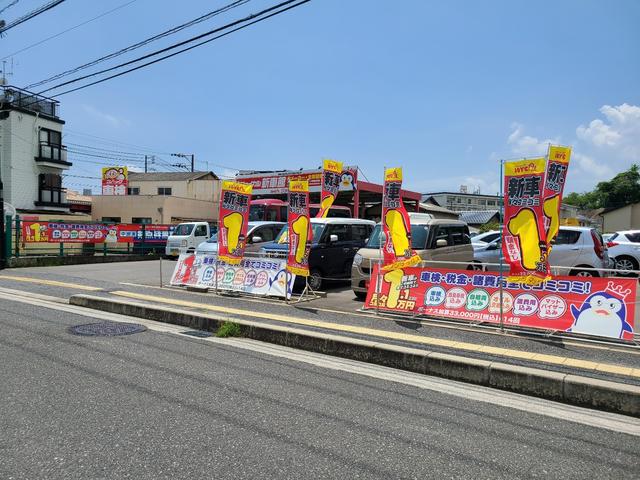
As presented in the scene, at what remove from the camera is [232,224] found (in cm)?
1063

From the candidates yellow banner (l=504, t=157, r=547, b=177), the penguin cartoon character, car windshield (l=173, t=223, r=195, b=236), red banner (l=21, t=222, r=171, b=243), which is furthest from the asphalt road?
car windshield (l=173, t=223, r=195, b=236)

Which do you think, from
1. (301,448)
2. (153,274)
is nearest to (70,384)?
(301,448)

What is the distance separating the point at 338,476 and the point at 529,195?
203 inches

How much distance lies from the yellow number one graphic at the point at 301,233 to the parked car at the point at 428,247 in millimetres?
1257

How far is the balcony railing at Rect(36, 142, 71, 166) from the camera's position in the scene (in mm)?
31837

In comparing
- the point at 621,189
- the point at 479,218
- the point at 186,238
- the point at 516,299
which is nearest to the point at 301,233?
the point at 516,299

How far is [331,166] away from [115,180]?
36.1 meters

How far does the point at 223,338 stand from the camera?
6.90 m

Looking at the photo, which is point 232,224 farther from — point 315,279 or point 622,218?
point 622,218

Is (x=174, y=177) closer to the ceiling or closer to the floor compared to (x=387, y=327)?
closer to the ceiling

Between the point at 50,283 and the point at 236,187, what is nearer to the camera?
the point at 236,187

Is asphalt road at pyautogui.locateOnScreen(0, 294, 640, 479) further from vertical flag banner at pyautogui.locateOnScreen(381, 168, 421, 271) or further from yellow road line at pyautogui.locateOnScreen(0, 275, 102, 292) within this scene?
yellow road line at pyautogui.locateOnScreen(0, 275, 102, 292)

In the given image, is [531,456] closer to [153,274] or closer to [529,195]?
[529,195]

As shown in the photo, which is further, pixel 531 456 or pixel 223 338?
pixel 223 338
